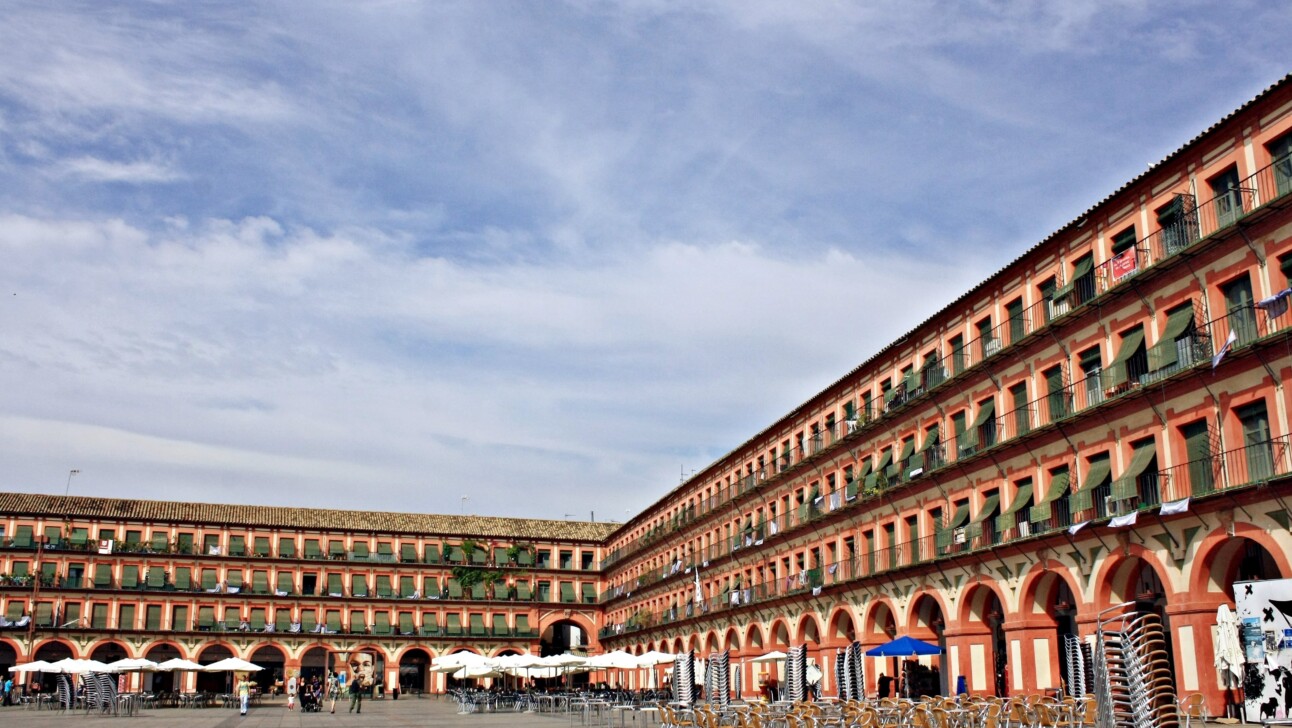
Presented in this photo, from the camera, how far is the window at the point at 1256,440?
81.6ft

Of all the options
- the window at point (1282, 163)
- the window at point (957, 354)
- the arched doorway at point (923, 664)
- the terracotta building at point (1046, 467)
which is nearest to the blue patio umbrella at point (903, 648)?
the terracotta building at point (1046, 467)

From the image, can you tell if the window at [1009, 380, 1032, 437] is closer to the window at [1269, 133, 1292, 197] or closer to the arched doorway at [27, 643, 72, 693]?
the window at [1269, 133, 1292, 197]

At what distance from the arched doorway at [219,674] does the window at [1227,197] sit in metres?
72.4

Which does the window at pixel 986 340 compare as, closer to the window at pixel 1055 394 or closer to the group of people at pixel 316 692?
the window at pixel 1055 394

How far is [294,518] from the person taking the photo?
86625mm

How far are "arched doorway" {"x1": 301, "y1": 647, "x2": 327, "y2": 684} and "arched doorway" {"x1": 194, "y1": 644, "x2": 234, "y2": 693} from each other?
5.02m

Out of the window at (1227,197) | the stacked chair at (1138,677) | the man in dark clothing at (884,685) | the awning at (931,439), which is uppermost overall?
the window at (1227,197)

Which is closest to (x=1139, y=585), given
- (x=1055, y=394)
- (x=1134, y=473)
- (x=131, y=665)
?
(x=1134, y=473)

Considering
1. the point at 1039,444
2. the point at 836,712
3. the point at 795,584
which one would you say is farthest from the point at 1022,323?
the point at 795,584

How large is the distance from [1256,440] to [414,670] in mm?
72577

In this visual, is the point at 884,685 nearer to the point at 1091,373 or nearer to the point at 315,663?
the point at 1091,373

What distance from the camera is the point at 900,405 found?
41.6 m

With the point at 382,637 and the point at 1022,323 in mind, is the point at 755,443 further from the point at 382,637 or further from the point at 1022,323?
the point at 382,637

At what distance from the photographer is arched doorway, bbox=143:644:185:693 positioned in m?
A: 80.5
